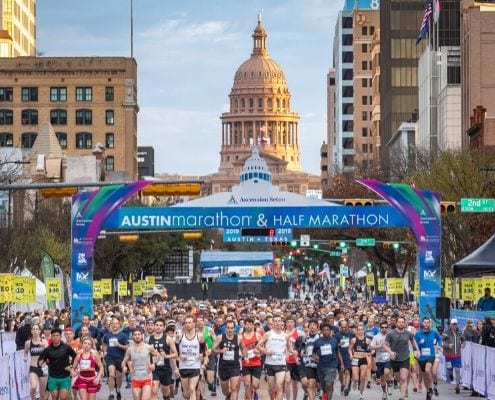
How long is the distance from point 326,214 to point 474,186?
20.4 m

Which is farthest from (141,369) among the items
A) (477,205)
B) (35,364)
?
(477,205)

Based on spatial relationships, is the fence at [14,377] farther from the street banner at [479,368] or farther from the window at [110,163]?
the window at [110,163]

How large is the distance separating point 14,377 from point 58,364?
7.45 feet

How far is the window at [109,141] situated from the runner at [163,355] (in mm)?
117047

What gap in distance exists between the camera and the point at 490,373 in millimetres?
28906

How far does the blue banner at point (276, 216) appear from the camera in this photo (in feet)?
142

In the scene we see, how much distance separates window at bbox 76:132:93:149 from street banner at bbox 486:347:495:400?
11692cm

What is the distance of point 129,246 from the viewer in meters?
85.3

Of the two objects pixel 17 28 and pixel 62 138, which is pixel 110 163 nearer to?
pixel 62 138

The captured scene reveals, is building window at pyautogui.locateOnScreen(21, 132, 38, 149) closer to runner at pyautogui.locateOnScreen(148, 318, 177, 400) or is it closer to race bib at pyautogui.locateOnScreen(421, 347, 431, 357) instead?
race bib at pyautogui.locateOnScreen(421, 347, 431, 357)

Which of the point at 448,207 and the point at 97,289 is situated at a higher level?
the point at 448,207

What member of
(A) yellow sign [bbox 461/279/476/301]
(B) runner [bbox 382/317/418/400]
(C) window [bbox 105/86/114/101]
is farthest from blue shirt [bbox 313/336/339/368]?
(C) window [bbox 105/86/114/101]

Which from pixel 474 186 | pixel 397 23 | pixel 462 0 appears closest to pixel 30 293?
pixel 474 186

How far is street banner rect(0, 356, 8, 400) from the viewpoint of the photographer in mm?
25453
